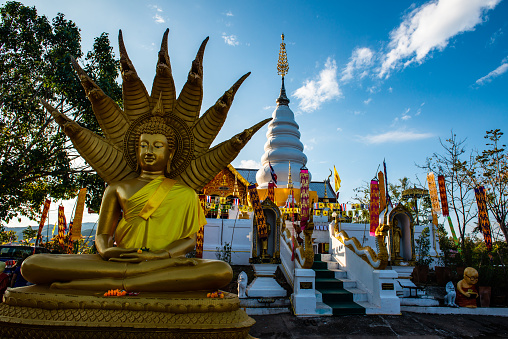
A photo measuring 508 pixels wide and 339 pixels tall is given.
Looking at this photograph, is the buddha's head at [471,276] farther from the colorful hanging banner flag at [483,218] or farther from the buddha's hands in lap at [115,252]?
the buddha's hands in lap at [115,252]

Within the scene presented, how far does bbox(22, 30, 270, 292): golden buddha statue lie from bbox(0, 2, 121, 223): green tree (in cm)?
639

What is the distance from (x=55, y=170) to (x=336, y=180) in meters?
11.6

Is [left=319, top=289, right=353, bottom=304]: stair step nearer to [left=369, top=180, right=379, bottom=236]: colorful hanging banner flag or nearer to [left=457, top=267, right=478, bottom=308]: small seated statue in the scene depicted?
[left=457, top=267, right=478, bottom=308]: small seated statue

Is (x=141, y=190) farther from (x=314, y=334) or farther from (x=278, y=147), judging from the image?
(x=278, y=147)

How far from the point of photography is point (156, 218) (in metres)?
4.38

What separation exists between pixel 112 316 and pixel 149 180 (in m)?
2.19

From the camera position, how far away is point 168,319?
3008mm

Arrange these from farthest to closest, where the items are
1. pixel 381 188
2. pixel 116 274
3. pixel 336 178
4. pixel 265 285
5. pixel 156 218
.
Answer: pixel 336 178
pixel 381 188
pixel 265 285
pixel 156 218
pixel 116 274

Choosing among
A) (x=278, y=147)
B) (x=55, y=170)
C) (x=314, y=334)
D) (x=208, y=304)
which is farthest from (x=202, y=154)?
(x=278, y=147)

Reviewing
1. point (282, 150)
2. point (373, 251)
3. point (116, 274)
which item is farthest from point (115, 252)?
point (282, 150)

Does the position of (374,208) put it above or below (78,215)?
above

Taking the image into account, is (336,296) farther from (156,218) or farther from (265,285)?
(156,218)

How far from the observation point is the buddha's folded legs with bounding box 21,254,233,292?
337cm

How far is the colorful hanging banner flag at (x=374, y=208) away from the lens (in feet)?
33.7
